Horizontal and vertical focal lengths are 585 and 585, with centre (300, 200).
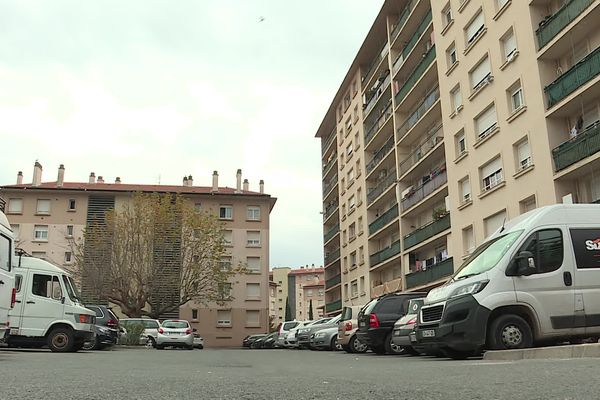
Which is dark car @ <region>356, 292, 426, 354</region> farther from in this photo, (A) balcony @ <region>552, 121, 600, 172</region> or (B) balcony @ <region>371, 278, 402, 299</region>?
(B) balcony @ <region>371, 278, 402, 299</region>

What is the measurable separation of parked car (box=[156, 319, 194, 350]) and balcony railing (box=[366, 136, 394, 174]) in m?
19.5

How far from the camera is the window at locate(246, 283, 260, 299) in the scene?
55319 millimetres

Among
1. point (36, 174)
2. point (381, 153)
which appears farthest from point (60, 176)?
point (381, 153)

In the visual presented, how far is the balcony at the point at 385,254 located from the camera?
3716 cm

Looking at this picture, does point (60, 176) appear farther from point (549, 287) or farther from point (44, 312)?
point (549, 287)

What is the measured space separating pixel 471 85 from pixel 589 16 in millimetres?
8652

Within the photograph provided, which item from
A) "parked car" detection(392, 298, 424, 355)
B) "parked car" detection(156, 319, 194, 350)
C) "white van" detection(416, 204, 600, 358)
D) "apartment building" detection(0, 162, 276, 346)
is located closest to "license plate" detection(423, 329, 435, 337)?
"white van" detection(416, 204, 600, 358)

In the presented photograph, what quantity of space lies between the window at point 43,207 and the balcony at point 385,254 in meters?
31.0

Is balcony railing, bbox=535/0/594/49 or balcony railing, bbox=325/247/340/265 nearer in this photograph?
balcony railing, bbox=535/0/594/49

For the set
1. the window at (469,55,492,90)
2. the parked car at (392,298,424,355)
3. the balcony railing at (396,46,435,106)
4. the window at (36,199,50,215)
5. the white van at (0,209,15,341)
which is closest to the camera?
the white van at (0,209,15,341)

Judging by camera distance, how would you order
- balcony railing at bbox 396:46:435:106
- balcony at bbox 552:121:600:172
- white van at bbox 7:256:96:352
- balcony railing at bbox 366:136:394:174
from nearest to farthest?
white van at bbox 7:256:96:352, balcony at bbox 552:121:600:172, balcony railing at bbox 396:46:435:106, balcony railing at bbox 366:136:394:174

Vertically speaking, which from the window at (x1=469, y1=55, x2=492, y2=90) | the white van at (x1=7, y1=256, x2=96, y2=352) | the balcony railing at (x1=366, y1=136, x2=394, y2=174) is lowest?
the white van at (x1=7, y1=256, x2=96, y2=352)

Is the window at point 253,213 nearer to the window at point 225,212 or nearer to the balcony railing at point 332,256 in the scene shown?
the window at point 225,212

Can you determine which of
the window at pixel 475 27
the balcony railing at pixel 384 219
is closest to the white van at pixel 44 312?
the window at pixel 475 27
